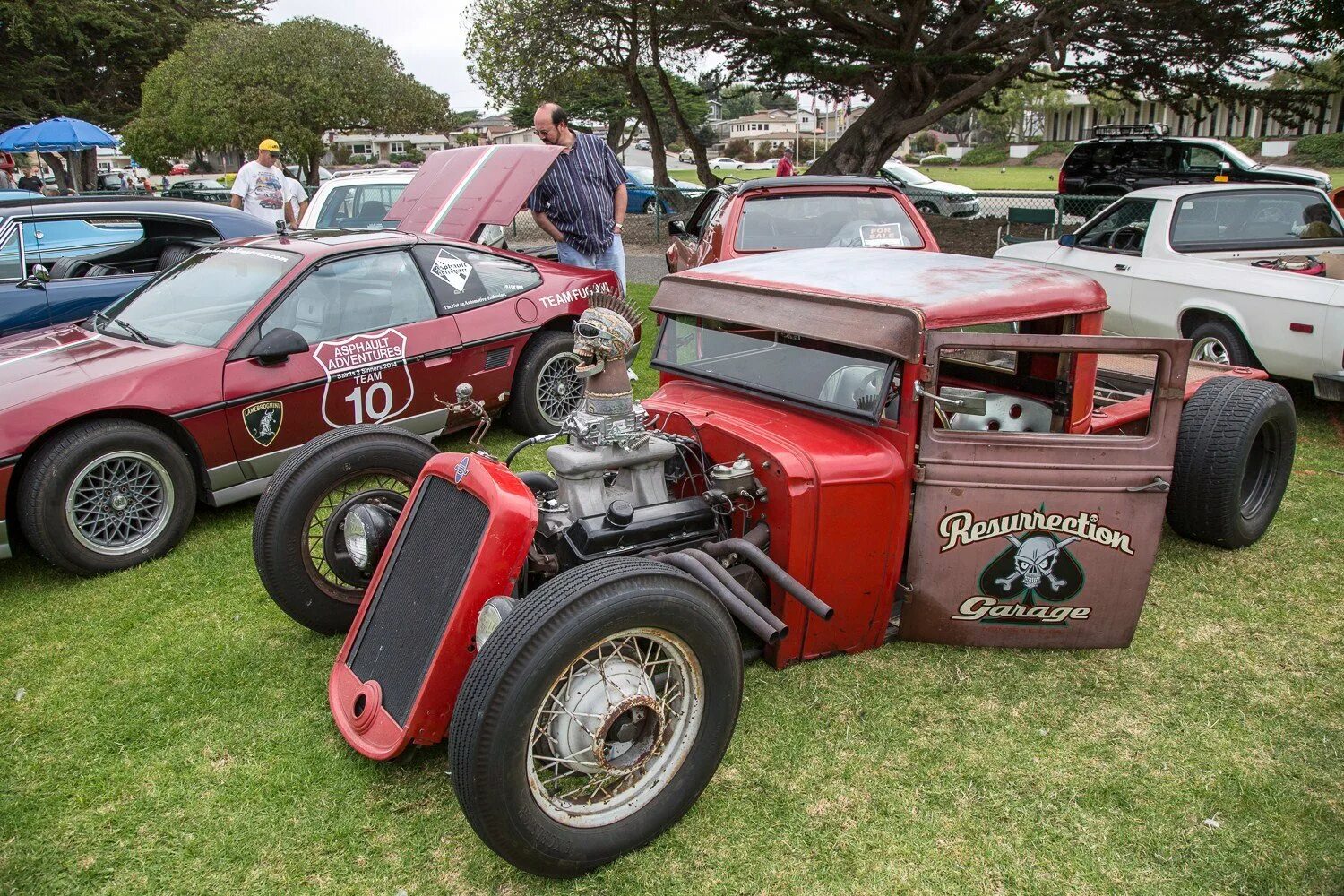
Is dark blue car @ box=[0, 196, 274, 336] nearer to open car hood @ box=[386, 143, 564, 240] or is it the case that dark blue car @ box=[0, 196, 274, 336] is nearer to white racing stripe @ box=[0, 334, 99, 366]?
open car hood @ box=[386, 143, 564, 240]

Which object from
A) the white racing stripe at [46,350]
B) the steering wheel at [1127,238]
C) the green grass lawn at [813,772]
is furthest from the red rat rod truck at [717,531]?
the steering wheel at [1127,238]

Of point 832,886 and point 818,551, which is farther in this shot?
point 818,551

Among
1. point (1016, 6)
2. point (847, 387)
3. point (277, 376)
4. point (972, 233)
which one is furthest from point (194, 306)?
point (1016, 6)

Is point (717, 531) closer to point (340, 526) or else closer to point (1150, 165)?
point (340, 526)

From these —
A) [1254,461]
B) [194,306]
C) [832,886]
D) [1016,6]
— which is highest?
[1016,6]

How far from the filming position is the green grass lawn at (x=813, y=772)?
8.43 ft

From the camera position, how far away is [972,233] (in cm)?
1536

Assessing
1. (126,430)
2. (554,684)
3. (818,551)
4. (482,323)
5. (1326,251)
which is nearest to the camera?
(554,684)

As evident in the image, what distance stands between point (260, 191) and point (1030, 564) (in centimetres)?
968

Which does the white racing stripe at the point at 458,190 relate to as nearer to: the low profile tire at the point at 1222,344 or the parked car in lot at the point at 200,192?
the low profile tire at the point at 1222,344

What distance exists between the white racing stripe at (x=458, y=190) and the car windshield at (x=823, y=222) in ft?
6.67

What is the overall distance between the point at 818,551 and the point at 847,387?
625mm

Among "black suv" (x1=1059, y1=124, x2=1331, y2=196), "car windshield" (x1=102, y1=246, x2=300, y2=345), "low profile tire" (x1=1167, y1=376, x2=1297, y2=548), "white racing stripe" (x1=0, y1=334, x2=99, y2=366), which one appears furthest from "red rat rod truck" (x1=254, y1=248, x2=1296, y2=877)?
"black suv" (x1=1059, y1=124, x2=1331, y2=196)

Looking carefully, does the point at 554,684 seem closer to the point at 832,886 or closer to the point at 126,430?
the point at 832,886
